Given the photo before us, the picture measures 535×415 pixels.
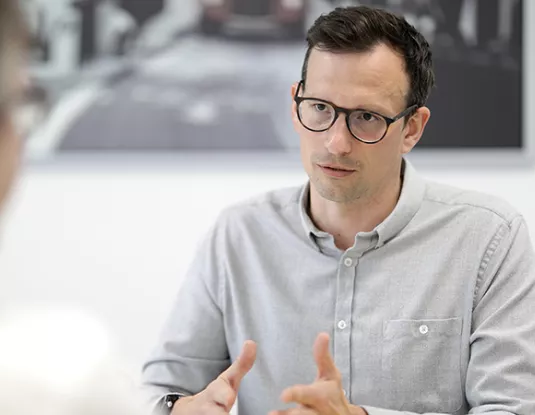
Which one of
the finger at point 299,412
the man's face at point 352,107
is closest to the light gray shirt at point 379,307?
the man's face at point 352,107

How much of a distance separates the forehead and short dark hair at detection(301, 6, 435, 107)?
2 cm

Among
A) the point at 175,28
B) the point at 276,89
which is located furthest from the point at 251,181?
the point at 175,28

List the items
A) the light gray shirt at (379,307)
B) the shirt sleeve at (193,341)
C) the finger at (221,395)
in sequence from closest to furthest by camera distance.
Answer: the finger at (221,395), the light gray shirt at (379,307), the shirt sleeve at (193,341)

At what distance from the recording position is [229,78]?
2.67 metres

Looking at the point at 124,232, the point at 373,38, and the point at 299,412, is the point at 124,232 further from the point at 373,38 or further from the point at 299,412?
the point at 299,412

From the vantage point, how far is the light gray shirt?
162cm

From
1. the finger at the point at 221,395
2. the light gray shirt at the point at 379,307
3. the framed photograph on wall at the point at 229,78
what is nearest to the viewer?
the finger at the point at 221,395

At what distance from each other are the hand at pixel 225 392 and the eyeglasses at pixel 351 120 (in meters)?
0.50

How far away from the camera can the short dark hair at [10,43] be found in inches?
18.3

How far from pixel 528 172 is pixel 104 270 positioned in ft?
4.89

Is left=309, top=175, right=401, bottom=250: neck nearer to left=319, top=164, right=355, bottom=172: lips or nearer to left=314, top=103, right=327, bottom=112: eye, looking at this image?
left=319, top=164, right=355, bottom=172: lips

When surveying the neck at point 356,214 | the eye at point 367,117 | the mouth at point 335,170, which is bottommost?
the neck at point 356,214

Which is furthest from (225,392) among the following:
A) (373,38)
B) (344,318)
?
(373,38)

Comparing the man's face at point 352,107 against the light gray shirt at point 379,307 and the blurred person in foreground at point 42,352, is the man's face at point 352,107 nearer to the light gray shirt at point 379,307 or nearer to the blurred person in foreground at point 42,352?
the light gray shirt at point 379,307
